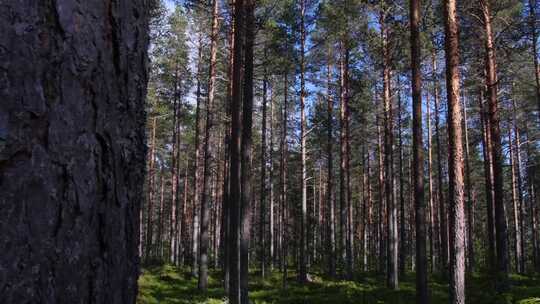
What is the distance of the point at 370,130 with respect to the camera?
3653 cm

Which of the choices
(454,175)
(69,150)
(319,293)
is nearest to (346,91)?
(319,293)

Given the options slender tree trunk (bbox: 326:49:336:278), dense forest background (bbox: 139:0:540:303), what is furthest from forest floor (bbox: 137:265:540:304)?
slender tree trunk (bbox: 326:49:336:278)

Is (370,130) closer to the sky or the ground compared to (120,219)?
closer to the sky

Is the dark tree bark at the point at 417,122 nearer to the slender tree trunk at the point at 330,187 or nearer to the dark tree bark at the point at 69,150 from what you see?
the slender tree trunk at the point at 330,187

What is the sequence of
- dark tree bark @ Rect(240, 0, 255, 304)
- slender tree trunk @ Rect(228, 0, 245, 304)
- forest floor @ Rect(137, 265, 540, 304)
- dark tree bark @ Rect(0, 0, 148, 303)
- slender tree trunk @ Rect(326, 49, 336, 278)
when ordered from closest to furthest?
1. dark tree bark @ Rect(0, 0, 148, 303)
2. slender tree trunk @ Rect(228, 0, 245, 304)
3. dark tree bark @ Rect(240, 0, 255, 304)
4. forest floor @ Rect(137, 265, 540, 304)
5. slender tree trunk @ Rect(326, 49, 336, 278)

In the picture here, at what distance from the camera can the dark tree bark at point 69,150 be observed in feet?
2.29

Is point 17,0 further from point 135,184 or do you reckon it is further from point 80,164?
point 135,184

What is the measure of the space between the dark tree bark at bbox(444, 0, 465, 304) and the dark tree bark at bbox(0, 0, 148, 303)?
9.55 m

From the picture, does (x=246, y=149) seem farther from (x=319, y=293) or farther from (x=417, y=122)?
(x=319, y=293)

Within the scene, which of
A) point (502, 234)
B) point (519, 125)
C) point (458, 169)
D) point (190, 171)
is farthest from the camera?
point (190, 171)

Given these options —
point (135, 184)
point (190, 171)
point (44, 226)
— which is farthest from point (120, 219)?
point (190, 171)

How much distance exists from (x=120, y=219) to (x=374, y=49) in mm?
18235

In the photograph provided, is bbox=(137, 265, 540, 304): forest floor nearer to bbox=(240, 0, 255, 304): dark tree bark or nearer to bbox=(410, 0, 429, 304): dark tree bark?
bbox=(240, 0, 255, 304): dark tree bark

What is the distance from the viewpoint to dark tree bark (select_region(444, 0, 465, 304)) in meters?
9.45
